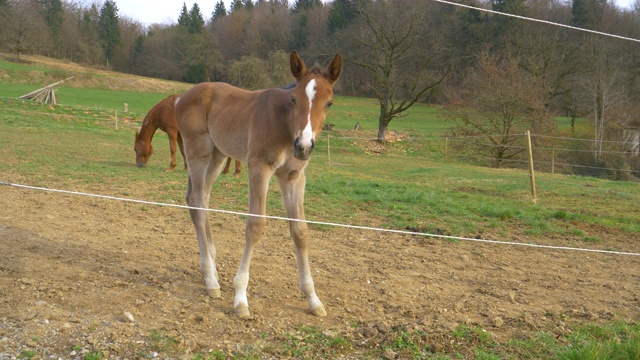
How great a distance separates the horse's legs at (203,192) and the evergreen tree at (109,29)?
159ft

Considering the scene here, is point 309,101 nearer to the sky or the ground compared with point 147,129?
nearer to the sky

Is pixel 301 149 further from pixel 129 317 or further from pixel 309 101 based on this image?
pixel 129 317

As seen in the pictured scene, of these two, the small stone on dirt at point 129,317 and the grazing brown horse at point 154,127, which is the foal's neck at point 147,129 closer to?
the grazing brown horse at point 154,127

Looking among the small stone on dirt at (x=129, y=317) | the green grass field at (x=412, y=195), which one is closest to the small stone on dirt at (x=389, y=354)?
the green grass field at (x=412, y=195)

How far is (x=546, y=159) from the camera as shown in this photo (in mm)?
24672

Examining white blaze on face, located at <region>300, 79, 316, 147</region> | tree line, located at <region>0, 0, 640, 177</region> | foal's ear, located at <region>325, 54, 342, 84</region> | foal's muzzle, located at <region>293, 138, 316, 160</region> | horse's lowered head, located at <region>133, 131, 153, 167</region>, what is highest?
tree line, located at <region>0, 0, 640, 177</region>

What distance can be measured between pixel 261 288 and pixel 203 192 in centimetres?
118

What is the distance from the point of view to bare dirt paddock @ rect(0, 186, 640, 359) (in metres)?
3.95

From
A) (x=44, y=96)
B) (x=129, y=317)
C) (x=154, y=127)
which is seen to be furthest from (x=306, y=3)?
(x=129, y=317)

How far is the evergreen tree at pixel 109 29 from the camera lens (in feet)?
163

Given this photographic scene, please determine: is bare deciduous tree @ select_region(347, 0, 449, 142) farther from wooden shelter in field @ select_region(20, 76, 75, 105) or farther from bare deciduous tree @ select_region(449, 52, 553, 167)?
wooden shelter in field @ select_region(20, 76, 75, 105)

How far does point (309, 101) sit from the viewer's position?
415 cm

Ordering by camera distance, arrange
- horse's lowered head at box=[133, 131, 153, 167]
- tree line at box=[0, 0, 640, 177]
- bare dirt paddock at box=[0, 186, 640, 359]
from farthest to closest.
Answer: tree line at box=[0, 0, 640, 177] < horse's lowered head at box=[133, 131, 153, 167] < bare dirt paddock at box=[0, 186, 640, 359]

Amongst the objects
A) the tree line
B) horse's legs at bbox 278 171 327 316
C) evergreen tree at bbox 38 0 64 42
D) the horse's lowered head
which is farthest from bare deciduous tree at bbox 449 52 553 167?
evergreen tree at bbox 38 0 64 42
